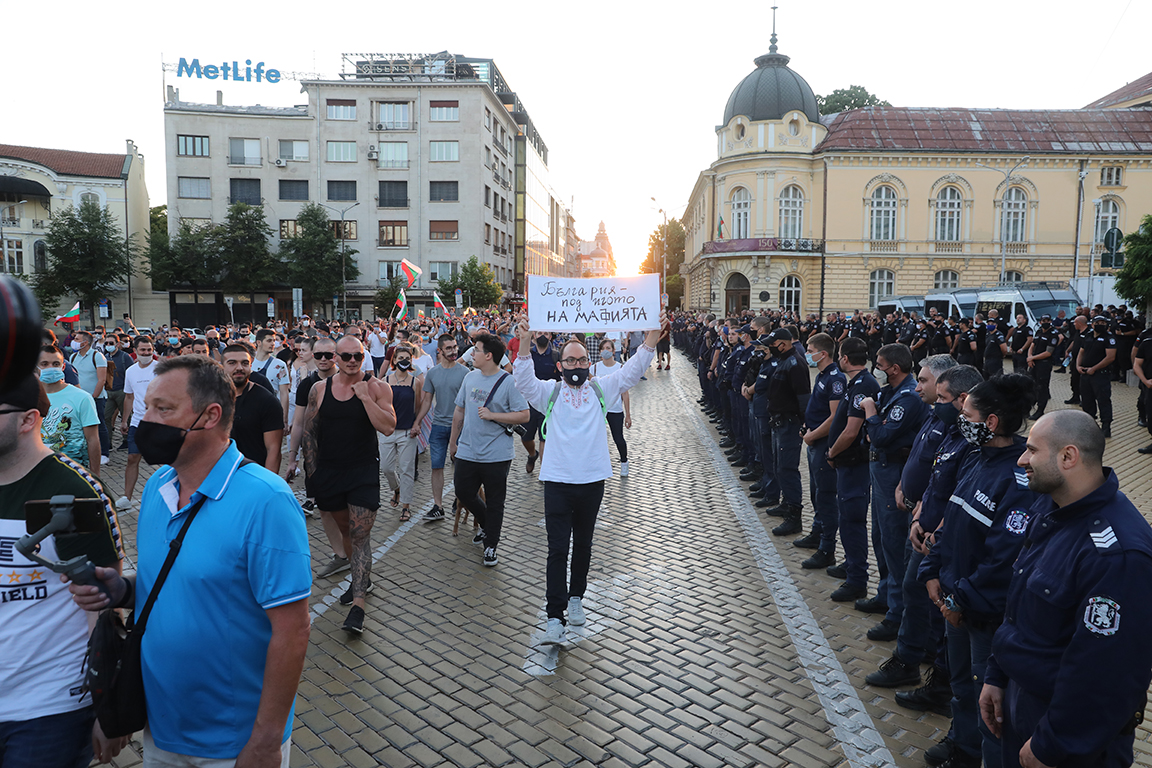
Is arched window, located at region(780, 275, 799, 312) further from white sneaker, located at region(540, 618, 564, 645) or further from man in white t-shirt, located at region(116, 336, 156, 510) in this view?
white sneaker, located at region(540, 618, 564, 645)

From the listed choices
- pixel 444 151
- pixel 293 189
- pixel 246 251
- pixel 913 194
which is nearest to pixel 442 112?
pixel 444 151

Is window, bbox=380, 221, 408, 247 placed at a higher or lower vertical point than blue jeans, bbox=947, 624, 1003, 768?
higher

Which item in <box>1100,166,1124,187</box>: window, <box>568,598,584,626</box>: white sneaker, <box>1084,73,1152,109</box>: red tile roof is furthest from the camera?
<box>1084,73,1152,109</box>: red tile roof

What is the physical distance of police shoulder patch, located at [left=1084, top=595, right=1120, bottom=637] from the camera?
2496 millimetres

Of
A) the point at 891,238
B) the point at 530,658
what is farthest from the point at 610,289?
the point at 891,238

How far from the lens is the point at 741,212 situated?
5216cm

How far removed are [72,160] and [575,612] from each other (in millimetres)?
68880

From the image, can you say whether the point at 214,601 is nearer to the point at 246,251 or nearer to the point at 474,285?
the point at 474,285

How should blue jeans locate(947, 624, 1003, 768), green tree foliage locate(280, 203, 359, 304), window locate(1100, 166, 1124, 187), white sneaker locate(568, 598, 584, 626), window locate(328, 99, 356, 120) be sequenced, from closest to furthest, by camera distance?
blue jeans locate(947, 624, 1003, 768) → white sneaker locate(568, 598, 584, 626) → window locate(1100, 166, 1124, 187) → green tree foliage locate(280, 203, 359, 304) → window locate(328, 99, 356, 120)

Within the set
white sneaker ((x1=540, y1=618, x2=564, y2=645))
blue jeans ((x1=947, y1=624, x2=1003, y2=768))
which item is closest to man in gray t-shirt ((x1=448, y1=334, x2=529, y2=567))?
white sneaker ((x1=540, y1=618, x2=564, y2=645))

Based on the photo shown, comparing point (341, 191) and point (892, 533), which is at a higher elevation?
point (341, 191)

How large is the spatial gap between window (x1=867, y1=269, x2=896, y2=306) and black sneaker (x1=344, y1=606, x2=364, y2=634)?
51135mm

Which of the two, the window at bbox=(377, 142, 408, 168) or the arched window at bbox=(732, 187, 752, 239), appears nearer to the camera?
the arched window at bbox=(732, 187, 752, 239)

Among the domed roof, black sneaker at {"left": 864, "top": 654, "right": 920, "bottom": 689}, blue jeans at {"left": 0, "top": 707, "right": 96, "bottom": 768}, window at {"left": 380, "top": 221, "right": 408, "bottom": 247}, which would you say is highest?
the domed roof
